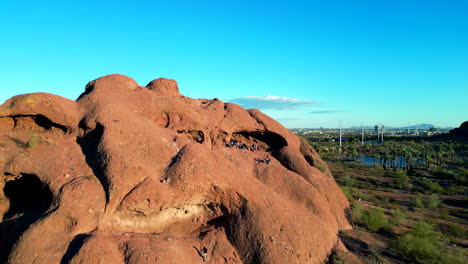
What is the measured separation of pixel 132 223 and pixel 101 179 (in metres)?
2.03

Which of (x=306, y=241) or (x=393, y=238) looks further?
(x=393, y=238)

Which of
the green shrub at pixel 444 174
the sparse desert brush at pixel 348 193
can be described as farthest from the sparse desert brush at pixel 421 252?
the green shrub at pixel 444 174

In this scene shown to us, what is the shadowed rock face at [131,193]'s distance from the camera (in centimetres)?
841

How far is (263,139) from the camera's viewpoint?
18359 millimetres

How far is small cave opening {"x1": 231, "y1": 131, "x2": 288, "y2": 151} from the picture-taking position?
1758 cm

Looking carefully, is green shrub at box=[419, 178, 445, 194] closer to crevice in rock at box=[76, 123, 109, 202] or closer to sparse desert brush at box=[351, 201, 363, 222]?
sparse desert brush at box=[351, 201, 363, 222]

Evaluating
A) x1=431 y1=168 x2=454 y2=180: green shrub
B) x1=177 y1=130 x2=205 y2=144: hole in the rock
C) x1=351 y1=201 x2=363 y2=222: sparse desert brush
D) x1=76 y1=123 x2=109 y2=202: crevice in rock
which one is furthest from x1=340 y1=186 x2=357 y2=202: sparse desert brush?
x1=431 y1=168 x2=454 y2=180: green shrub

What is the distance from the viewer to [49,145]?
35.4ft

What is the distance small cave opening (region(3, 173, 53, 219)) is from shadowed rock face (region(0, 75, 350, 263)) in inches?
1.8

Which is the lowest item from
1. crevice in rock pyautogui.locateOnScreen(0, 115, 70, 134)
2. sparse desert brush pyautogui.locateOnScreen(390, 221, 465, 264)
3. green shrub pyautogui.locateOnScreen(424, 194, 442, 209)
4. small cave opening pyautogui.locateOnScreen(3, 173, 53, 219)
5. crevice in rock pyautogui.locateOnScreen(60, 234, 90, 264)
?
green shrub pyautogui.locateOnScreen(424, 194, 442, 209)

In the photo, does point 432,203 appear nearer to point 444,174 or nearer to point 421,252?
point 421,252

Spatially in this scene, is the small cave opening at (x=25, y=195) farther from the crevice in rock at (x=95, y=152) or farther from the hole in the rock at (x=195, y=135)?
the hole in the rock at (x=195, y=135)

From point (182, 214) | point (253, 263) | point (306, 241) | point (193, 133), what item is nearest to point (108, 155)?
point (182, 214)

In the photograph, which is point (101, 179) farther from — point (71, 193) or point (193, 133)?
point (193, 133)
